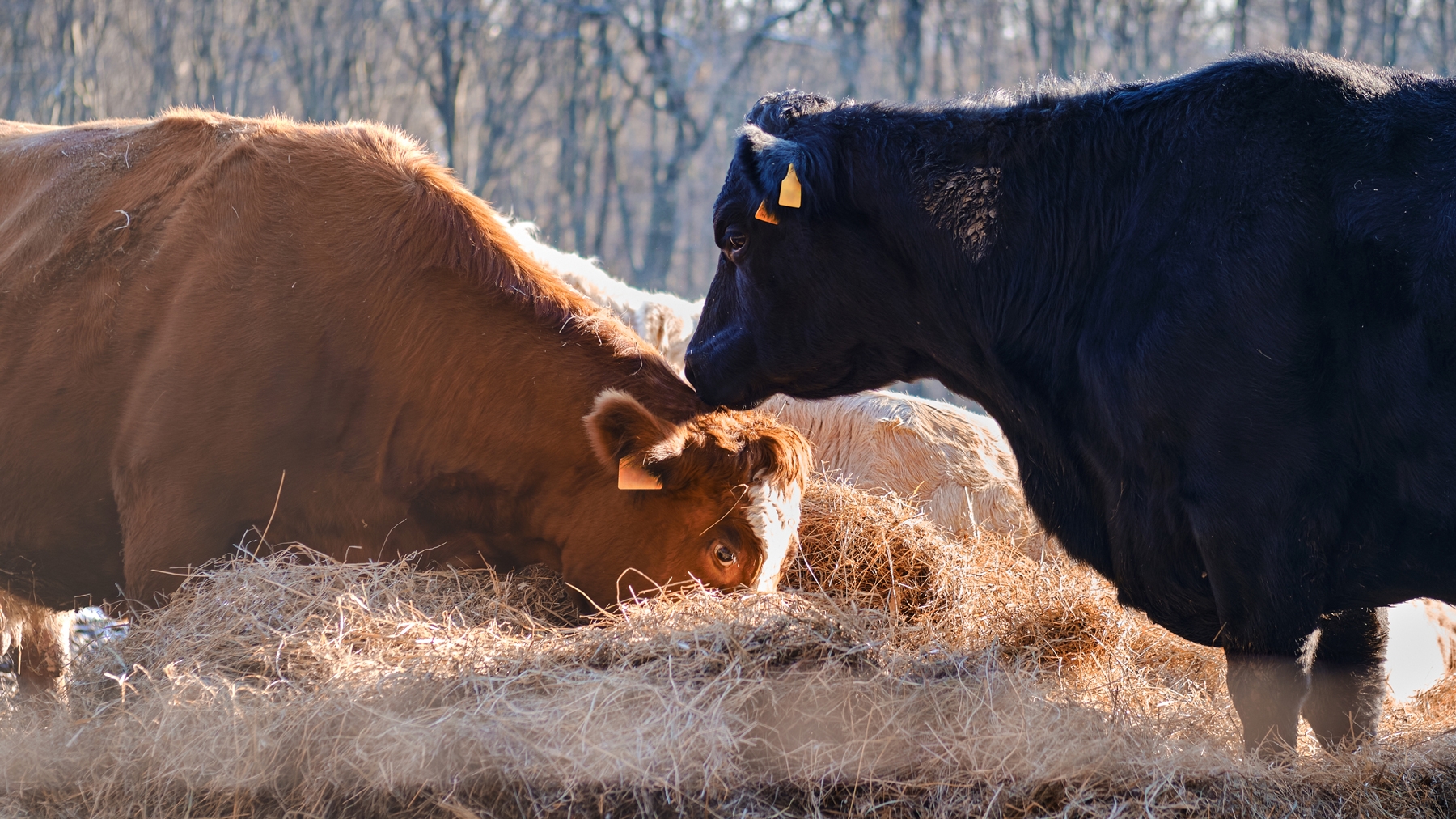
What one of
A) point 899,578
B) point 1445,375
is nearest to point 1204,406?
point 1445,375

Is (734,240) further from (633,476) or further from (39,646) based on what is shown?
(39,646)

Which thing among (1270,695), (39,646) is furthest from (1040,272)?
(39,646)

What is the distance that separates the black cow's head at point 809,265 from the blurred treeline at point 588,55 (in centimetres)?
1390

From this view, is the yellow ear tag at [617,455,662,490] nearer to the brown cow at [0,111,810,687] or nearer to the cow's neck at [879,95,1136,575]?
the brown cow at [0,111,810,687]

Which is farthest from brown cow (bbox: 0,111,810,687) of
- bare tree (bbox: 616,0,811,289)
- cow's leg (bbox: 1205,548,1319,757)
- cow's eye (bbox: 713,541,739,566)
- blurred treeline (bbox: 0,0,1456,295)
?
blurred treeline (bbox: 0,0,1456,295)

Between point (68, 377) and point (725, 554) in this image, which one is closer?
point (725, 554)

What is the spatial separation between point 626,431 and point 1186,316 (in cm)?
161

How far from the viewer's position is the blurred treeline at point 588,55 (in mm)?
16797

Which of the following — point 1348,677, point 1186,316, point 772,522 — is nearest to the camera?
point 1186,316

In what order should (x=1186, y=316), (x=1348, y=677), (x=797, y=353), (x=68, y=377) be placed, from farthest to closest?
(x=68, y=377)
(x=797, y=353)
(x=1348, y=677)
(x=1186, y=316)

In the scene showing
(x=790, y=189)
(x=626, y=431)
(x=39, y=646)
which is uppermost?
(x=790, y=189)

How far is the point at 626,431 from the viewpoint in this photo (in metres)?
3.33

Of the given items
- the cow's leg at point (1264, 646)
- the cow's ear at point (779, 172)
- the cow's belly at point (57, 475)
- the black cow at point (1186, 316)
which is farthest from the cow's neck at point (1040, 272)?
the cow's belly at point (57, 475)

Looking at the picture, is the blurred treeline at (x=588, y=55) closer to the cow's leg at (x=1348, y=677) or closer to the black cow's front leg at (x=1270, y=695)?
the cow's leg at (x=1348, y=677)
